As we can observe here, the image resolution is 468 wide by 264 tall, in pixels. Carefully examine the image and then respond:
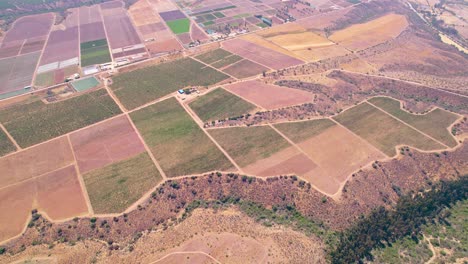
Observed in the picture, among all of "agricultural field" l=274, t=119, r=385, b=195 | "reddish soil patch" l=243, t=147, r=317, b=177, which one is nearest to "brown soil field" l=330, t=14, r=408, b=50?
"agricultural field" l=274, t=119, r=385, b=195

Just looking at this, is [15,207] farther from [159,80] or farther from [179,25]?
[179,25]

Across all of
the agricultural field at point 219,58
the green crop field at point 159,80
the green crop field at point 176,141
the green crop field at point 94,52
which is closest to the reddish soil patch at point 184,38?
the agricultural field at point 219,58

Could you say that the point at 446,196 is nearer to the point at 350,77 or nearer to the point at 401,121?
the point at 401,121

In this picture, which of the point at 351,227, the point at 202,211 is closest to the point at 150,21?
the point at 202,211

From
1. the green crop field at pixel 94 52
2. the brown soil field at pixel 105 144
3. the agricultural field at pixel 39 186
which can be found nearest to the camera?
the agricultural field at pixel 39 186

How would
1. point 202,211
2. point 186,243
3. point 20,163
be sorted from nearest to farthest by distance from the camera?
point 186,243 < point 202,211 < point 20,163

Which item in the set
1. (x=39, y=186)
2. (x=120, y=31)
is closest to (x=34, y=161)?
(x=39, y=186)

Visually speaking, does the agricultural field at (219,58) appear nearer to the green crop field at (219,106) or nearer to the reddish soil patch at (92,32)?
the green crop field at (219,106)

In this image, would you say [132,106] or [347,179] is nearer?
[347,179]
